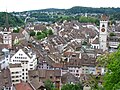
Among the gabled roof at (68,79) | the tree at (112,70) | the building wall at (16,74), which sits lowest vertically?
the gabled roof at (68,79)

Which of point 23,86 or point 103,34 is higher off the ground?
point 103,34

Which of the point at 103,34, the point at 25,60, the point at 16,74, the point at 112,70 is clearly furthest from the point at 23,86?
the point at 103,34

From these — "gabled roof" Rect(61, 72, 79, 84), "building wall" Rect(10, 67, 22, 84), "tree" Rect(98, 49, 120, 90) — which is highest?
"tree" Rect(98, 49, 120, 90)

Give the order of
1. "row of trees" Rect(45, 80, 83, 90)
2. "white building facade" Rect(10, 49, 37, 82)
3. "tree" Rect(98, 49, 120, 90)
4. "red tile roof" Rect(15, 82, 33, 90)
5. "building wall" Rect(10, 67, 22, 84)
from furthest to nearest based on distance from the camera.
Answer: "white building facade" Rect(10, 49, 37, 82)
"building wall" Rect(10, 67, 22, 84)
"red tile roof" Rect(15, 82, 33, 90)
"row of trees" Rect(45, 80, 83, 90)
"tree" Rect(98, 49, 120, 90)

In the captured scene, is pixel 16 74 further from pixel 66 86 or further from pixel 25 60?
pixel 66 86

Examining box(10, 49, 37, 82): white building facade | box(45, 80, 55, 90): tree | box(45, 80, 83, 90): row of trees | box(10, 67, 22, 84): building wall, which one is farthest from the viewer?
box(10, 49, 37, 82): white building facade

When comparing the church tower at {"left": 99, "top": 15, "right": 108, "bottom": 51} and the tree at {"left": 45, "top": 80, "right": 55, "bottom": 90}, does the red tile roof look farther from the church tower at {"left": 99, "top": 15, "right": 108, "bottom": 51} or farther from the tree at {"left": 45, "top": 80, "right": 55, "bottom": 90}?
the church tower at {"left": 99, "top": 15, "right": 108, "bottom": 51}

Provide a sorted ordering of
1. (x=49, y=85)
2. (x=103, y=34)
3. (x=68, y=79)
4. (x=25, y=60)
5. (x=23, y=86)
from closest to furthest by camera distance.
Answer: (x=23, y=86) < (x=49, y=85) < (x=68, y=79) < (x=25, y=60) < (x=103, y=34)

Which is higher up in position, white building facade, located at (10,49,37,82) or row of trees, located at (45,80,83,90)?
white building facade, located at (10,49,37,82)

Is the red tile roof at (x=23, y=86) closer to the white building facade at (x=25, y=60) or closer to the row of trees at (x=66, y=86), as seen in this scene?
the row of trees at (x=66, y=86)

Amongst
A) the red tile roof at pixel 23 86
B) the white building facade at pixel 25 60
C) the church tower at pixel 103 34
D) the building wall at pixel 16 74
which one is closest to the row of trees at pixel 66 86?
the red tile roof at pixel 23 86

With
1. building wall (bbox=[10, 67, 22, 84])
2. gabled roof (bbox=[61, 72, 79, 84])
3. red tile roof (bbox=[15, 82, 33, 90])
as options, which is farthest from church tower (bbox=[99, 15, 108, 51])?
red tile roof (bbox=[15, 82, 33, 90])

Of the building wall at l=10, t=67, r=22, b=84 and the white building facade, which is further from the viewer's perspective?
the white building facade

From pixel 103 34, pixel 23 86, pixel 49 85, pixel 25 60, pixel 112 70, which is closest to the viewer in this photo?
pixel 112 70
